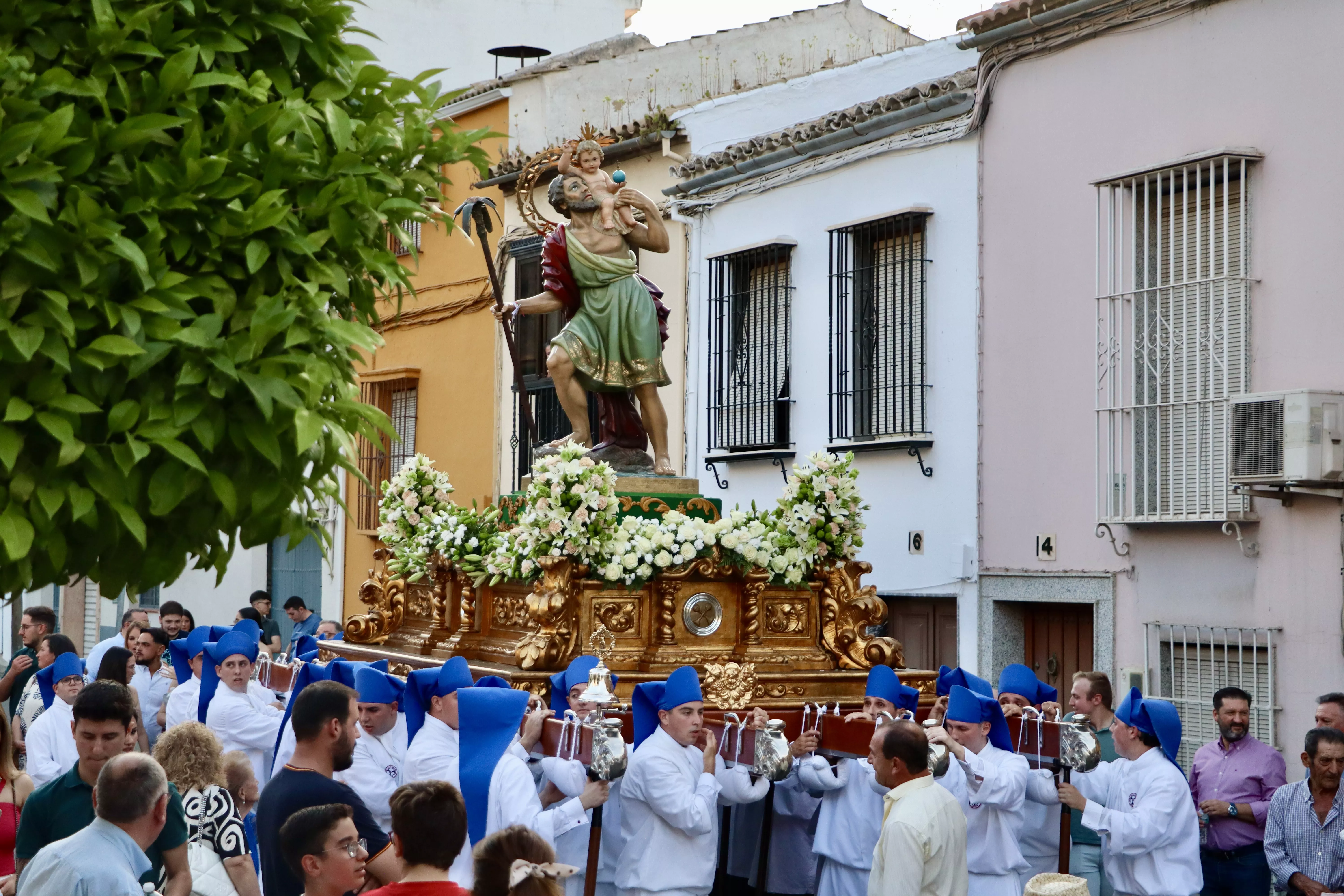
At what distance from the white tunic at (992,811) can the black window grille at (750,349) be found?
6.39 metres

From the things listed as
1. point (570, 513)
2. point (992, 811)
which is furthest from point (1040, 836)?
point (570, 513)

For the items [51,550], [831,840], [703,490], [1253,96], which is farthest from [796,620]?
[51,550]

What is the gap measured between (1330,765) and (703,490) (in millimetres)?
7614

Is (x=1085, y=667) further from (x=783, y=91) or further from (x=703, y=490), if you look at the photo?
(x=783, y=91)

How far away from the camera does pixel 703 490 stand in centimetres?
1396

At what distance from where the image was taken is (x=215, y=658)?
8.45 meters

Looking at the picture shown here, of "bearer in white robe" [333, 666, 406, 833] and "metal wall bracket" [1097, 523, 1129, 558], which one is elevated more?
"metal wall bracket" [1097, 523, 1129, 558]

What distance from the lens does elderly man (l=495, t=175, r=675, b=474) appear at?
911 cm

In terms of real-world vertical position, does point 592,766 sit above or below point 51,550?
below

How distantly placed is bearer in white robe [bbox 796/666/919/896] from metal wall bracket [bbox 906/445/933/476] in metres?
4.43

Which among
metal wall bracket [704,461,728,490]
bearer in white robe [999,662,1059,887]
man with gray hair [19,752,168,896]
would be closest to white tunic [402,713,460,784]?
man with gray hair [19,752,168,896]

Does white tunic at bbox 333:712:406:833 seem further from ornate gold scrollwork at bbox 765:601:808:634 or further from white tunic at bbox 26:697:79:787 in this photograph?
ornate gold scrollwork at bbox 765:601:808:634

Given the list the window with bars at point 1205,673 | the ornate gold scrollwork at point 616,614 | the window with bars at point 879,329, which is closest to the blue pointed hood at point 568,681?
the ornate gold scrollwork at point 616,614

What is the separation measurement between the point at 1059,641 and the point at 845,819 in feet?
13.6
